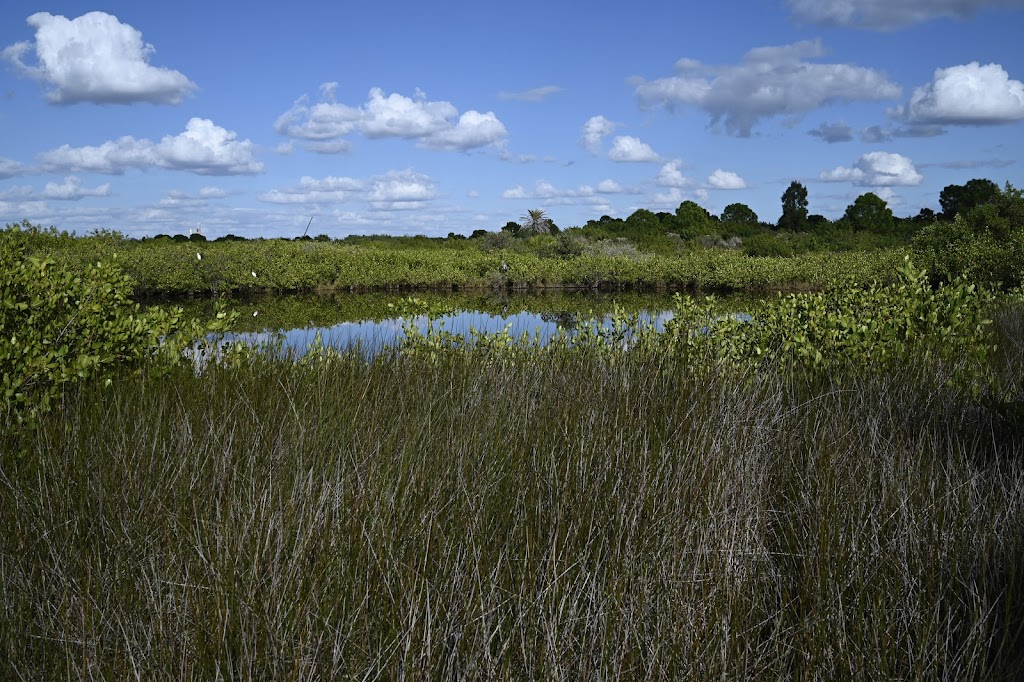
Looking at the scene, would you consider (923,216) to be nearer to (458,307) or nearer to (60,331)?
(458,307)

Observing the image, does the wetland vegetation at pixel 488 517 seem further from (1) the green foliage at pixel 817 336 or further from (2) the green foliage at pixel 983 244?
(2) the green foliage at pixel 983 244

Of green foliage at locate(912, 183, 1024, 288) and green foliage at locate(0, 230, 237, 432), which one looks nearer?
green foliage at locate(0, 230, 237, 432)

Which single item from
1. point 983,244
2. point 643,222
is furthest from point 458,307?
point 643,222

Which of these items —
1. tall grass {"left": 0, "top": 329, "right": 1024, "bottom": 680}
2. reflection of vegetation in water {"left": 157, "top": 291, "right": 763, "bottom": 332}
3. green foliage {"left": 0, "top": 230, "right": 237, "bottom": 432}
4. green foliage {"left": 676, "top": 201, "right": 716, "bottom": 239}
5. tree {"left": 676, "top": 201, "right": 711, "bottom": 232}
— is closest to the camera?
tall grass {"left": 0, "top": 329, "right": 1024, "bottom": 680}

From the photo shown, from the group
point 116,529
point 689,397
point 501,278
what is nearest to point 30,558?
point 116,529

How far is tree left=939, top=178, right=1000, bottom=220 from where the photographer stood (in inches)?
1743

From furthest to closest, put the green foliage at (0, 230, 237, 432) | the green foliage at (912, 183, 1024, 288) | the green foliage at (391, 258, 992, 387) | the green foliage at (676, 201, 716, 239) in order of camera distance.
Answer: the green foliage at (676, 201, 716, 239) < the green foliage at (912, 183, 1024, 288) < the green foliage at (391, 258, 992, 387) < the green foliage at (0, 230, 237, 432)

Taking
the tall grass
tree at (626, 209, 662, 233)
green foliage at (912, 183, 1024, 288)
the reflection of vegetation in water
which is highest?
tree at (626, 209, 662, 233)

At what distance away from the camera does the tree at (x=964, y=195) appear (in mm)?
44281

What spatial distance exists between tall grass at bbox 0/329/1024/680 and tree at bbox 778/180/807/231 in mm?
50020

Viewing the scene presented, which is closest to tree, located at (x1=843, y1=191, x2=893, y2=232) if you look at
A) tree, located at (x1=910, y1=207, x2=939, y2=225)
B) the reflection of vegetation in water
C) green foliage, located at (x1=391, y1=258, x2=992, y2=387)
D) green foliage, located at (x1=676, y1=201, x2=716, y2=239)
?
tree, located at (x1=910, y1=207, x2=939, y2=225)

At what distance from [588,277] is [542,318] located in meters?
12.1

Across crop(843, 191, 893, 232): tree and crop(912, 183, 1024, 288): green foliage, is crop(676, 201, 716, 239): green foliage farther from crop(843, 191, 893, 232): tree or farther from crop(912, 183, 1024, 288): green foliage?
crop(912, 183, 1024, 288): green foliage

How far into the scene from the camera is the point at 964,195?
4644 centimetres
